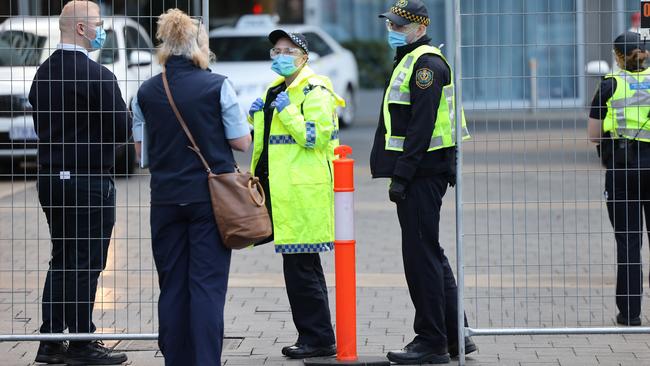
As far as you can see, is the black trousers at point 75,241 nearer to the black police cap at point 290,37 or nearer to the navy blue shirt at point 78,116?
the navy blue shirt at point 78,116

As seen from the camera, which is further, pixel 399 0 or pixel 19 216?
pixel 19 216

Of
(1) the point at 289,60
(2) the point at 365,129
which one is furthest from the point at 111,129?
(2) the point at 365,129

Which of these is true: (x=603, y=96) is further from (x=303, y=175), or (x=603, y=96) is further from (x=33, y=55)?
(x=33, y=55)

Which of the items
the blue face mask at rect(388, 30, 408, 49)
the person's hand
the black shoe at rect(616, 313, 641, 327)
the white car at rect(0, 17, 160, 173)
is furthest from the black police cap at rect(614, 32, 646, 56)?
the white car at rect(0, 17, 160, 173)

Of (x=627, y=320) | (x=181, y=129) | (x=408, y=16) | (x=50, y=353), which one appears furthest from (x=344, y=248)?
(x=627, y=320)

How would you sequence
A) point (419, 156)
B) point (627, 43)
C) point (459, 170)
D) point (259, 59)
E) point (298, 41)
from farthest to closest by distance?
point (259, 59) < point (627, 43) < point (298, 41) < point (459, 170) < point (419, 156)

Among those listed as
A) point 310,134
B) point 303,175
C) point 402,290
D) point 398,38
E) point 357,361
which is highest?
point 398,38

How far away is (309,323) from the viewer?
6.83 meters

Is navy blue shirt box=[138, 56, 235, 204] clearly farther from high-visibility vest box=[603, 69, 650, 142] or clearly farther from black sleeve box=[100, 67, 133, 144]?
high-visibility vest box=[603, 69, 650, 142]

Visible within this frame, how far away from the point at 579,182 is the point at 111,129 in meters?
8.16

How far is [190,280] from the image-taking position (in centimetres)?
579

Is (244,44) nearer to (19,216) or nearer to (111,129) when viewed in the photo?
(19,216)

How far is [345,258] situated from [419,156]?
2.16 feet

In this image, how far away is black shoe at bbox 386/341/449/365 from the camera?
Result: 6.59 meters
